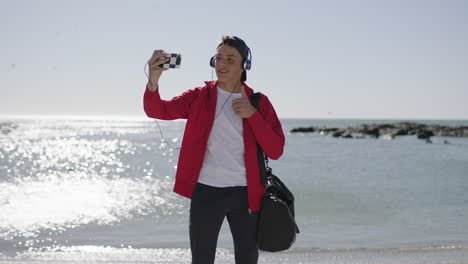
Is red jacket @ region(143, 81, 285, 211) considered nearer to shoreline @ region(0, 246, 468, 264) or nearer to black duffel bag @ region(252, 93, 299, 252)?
black duffel bag @ region(252, 93, 299, 252)

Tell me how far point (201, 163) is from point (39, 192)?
1212 cm

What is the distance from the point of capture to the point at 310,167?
2208 centimetres

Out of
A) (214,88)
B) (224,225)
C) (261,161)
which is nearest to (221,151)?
(261,161)

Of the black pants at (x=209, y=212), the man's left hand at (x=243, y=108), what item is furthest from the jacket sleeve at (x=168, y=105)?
the black pants at (x=209, y=212)

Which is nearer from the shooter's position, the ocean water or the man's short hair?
the man's short hair

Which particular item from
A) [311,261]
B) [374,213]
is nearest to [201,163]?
[311,261]

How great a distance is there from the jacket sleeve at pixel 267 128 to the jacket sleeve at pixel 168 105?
38 cm

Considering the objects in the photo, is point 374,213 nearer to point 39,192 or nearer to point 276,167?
point 39,192

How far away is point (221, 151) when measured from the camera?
2.73m

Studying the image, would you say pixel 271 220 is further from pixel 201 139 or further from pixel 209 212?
pixel 201 139

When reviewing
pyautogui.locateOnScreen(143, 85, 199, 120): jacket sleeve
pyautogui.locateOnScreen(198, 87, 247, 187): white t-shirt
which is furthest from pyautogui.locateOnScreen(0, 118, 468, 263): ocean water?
pyautogui.locateOnScreen(143, 85, 199, 120): jacket sleeve

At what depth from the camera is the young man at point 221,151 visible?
2686 millimetres

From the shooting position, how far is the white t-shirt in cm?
271

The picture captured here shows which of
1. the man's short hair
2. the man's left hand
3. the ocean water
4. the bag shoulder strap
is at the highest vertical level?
the man's short hair
